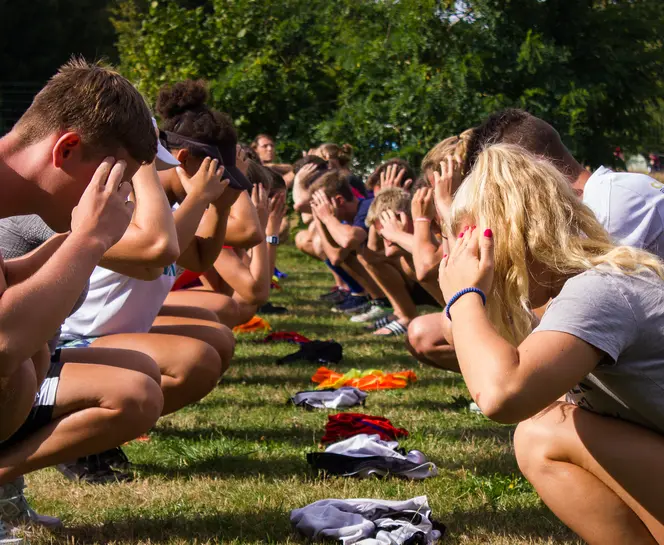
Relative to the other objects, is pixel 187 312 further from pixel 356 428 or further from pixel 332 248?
pixel 332 248

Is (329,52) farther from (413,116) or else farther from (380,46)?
(413,116)

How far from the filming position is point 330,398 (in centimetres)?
630

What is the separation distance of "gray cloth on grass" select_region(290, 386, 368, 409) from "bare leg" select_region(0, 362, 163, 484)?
2.51 metres

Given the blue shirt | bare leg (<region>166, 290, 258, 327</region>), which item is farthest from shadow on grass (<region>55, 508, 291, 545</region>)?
the blue shirt

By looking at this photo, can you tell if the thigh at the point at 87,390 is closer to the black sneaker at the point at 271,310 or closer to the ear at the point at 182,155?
the ear at the point at 182,155

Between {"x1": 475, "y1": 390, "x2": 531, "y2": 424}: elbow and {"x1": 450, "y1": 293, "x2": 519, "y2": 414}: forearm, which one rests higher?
{"x1": 450, "y1": 293, "x2": 519, "y2": 414}: forearm

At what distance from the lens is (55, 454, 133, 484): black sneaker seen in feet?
15.0

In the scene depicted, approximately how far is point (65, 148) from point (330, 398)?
150 inches

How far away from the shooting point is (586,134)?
1241 centimetres

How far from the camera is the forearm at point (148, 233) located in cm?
410

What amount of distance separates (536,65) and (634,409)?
9396mm

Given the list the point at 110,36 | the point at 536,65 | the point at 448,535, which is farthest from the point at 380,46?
the point at 110,36

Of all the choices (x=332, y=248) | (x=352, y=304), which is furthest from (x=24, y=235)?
(x=352, y=304)

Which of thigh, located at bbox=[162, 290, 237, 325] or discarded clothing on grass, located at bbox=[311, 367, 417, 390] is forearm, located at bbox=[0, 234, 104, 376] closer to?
thigh, located at bbox=[162, 290, 237, 325]
